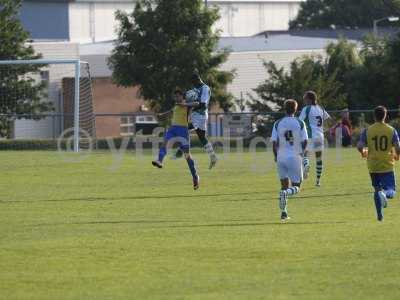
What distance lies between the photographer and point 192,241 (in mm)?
16141

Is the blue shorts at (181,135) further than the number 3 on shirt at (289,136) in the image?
Yes

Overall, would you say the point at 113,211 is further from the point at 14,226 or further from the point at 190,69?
the point at 190,69

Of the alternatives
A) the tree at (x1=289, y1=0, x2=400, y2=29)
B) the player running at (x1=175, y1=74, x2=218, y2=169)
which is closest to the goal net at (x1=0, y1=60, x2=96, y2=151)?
the player running at (x1=175, y1=74, x2=218, y2=169)

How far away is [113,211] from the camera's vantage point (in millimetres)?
20859

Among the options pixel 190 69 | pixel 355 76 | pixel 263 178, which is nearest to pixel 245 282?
pixel 263 178

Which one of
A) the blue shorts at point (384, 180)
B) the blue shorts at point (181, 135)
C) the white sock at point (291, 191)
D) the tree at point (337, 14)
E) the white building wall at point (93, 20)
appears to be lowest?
the white sock at point (291, 191)

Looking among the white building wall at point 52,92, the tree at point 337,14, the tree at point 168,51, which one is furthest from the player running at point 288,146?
the tree at point 337,14

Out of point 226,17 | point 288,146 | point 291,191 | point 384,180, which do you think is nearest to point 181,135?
point 288,146

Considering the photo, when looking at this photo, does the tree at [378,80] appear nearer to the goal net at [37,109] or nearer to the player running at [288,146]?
the goal net at [37,109]

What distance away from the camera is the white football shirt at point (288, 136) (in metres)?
18.9

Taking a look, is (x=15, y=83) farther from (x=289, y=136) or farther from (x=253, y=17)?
(x=253, y=17)

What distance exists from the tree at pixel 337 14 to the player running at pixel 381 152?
101 m

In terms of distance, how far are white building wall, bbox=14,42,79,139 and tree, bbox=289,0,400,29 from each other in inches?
2152

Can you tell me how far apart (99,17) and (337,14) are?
33702 millimetres
